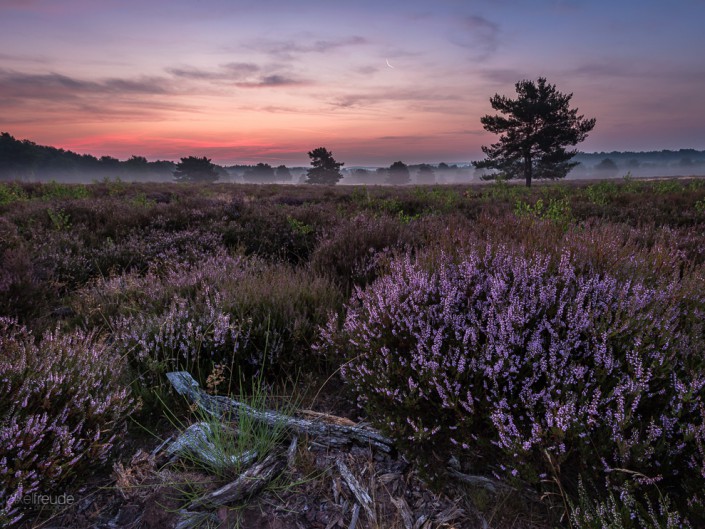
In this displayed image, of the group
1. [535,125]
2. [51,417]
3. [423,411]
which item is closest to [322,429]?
[423,411]

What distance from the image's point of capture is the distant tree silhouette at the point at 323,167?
301 feet

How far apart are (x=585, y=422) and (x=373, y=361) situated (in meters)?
1.14

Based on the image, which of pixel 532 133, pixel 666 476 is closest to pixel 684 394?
pixel 666 476

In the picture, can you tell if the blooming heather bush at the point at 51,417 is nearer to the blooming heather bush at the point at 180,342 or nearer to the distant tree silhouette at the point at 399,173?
the blooming heather bush at the point at 180,342

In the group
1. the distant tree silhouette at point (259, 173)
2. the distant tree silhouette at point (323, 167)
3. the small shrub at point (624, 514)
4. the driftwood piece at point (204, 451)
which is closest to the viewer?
the small shrub at point (624, 514)

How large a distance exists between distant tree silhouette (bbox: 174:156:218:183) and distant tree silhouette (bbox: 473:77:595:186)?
254ft

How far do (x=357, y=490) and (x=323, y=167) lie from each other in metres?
94.2

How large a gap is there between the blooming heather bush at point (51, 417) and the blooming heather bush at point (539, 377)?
149cm

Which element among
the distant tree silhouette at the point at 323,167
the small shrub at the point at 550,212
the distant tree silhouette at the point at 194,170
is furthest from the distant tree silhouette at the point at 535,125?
the distant tree silhouette at the point at 194,170

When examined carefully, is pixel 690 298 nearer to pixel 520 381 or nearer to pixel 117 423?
pixel 520 381

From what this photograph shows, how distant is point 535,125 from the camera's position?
36844mm

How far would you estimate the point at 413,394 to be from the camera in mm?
2133

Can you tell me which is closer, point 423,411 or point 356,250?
point 423,411

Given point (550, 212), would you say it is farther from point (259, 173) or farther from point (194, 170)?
point (259, 173)
